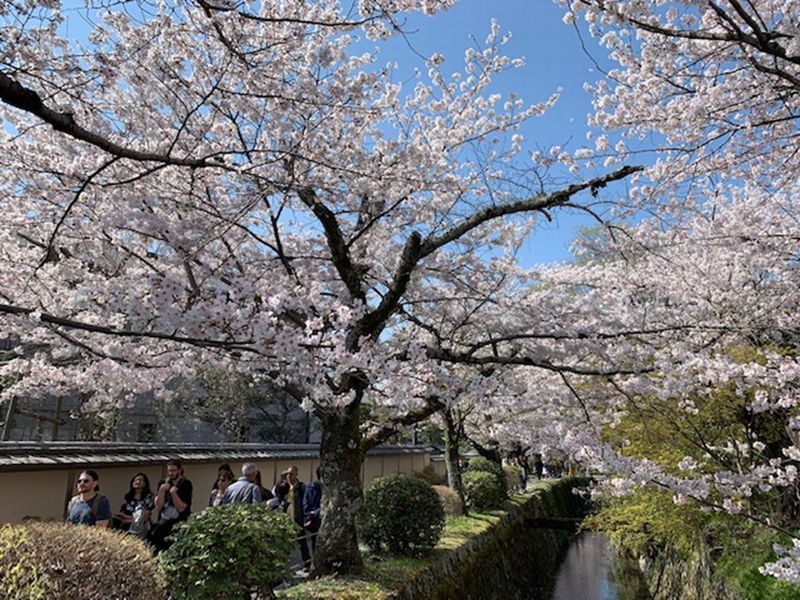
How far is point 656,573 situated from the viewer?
41.5ft

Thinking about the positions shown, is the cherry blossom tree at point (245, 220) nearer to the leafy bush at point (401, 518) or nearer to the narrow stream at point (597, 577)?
the leafy bush at point (401, 518)

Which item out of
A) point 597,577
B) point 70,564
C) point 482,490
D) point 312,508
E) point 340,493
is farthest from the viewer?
point 597,577

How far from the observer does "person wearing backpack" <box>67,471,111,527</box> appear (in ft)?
18.3

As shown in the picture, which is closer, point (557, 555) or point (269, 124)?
point (269, 124)

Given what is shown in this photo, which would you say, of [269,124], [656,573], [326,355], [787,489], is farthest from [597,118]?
[656,573]

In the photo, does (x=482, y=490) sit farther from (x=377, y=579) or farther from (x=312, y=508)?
(x=377, y=579)

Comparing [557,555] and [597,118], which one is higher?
[597,118]

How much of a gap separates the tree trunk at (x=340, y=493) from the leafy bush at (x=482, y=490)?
26.8ft

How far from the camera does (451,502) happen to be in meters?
12.6

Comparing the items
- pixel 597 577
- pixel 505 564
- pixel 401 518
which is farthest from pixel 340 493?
pixel 597 577

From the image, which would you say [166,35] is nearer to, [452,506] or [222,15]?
[222,15]

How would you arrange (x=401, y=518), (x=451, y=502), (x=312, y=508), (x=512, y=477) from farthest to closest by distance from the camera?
(x=512, y=477) < (x=451, y=502) < (x=312, y=508) < (x=401, y=518)

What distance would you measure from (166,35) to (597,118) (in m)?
4.48

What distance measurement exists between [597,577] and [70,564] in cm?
1555
